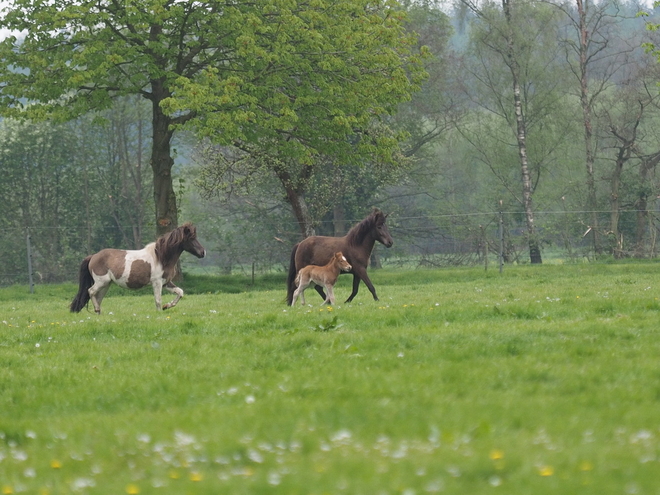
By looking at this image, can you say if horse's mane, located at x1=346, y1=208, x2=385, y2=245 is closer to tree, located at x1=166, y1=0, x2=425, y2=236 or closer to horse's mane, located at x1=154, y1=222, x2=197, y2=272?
horse's mane, located at x1=154, y1=222, x2=197, y2=272

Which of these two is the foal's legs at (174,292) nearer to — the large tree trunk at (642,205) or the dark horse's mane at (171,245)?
the dark horse's mane at (171,245)

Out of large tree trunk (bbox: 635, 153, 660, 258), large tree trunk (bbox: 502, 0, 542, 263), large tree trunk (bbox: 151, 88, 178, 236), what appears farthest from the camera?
large tree trunk (bbox: 502, 0, 542, 263)

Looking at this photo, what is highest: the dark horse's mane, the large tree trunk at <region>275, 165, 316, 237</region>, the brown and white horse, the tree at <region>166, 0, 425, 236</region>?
the tree at <region>166, 0, 425, 236</region>

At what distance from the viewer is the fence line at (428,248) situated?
124 ft

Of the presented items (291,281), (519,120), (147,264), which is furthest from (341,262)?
(519,120)

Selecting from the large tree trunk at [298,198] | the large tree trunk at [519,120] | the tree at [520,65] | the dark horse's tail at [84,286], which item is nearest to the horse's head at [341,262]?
the dark horse's tail at [84,286]

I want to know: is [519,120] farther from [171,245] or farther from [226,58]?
[171,245]

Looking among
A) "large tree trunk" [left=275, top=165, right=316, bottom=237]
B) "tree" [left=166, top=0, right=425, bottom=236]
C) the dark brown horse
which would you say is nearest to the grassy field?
the dark brown horse

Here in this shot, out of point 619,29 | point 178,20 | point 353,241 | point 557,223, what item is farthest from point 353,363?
point 619,29

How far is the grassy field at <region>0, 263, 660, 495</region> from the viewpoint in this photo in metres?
5.53

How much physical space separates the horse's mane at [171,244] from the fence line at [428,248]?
16.2 m

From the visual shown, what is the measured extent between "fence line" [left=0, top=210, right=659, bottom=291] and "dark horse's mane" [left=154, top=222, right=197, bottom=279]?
1620 centimetres

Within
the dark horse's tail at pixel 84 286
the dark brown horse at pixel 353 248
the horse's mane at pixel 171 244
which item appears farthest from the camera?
the dark brown horse at pixel 353 248

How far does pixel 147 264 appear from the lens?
19031mm
